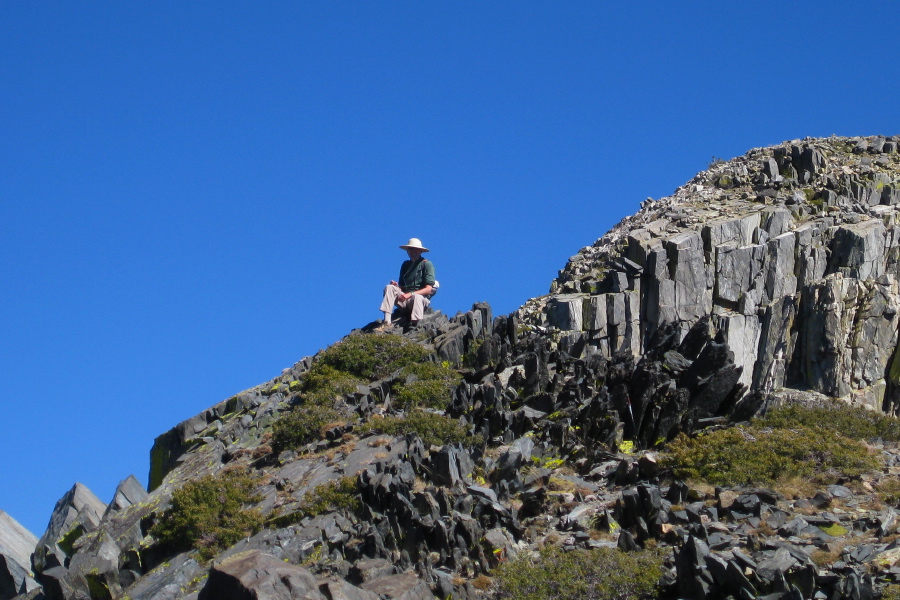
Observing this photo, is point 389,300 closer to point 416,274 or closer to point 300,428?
point 416,274

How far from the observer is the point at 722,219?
3784cm

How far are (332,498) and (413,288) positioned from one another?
1349 centimetres

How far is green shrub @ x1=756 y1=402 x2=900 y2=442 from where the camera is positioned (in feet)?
84.4

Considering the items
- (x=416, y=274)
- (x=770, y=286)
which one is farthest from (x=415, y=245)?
(x=770, y=286)

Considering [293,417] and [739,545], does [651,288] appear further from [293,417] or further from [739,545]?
[739,545]

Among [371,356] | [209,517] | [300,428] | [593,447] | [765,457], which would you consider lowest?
[209,517]

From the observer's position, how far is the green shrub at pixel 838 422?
25734mm

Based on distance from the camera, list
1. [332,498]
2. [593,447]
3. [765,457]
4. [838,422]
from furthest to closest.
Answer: [838,422]
[593,447]
[765,457]
[332,498]

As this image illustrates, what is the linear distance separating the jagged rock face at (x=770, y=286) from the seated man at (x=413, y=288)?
372 centimetres

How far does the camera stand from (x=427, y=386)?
28781 mm

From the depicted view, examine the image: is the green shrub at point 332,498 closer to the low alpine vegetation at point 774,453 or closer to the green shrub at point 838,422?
the low alpine vegetation at point 774,453

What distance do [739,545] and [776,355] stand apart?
633 inches

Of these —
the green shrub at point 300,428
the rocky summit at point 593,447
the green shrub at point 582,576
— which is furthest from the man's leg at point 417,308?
the green shrub at point 582,576

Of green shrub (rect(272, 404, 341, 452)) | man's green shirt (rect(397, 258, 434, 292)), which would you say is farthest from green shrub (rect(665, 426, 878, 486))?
man's green shirt (rect(397, 258, 434, 292))
